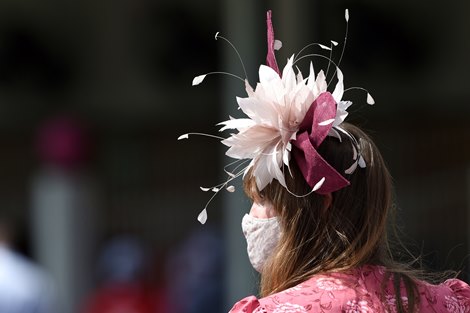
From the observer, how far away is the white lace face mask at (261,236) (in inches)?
91.2

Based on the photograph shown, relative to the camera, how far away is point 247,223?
7.75 ft

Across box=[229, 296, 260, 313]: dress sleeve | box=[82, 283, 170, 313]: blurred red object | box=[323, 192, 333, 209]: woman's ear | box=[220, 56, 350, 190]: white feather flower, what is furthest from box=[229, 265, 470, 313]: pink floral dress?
box=[82, 283, 170, 313]: blurred red object

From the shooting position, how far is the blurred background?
7422 mm

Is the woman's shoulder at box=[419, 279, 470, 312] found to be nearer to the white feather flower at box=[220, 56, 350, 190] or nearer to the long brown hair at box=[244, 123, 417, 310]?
the long brown hair at box=[244, 123, 417, 310]

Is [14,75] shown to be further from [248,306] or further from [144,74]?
[248,306]

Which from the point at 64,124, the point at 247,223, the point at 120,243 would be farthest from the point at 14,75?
the point at 247,223

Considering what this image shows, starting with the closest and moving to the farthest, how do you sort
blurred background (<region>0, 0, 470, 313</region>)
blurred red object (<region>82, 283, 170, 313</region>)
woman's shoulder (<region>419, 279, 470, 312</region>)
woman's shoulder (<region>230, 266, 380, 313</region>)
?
1. woman's shoulder (<region>230, 266, 380, 313</region>)
2. woman's shoulder (<region>419, 279, 470, 312</region>)
3. blurred background (<region>0, 0, 470, 313</region>)
4. blurred red object (<region>82, 283, 170, 313</region>)

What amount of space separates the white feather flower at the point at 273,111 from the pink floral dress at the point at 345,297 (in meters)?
0.26

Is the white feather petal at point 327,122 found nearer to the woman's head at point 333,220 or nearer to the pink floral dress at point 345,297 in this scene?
the woman's head at point 333,220

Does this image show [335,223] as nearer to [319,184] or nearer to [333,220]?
[333,220]

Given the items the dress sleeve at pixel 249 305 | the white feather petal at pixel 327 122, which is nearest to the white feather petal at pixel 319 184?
the white feather petal at pixel 327 122

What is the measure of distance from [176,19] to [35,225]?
364cm

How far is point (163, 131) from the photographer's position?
1174 cm

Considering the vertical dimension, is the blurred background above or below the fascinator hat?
above
